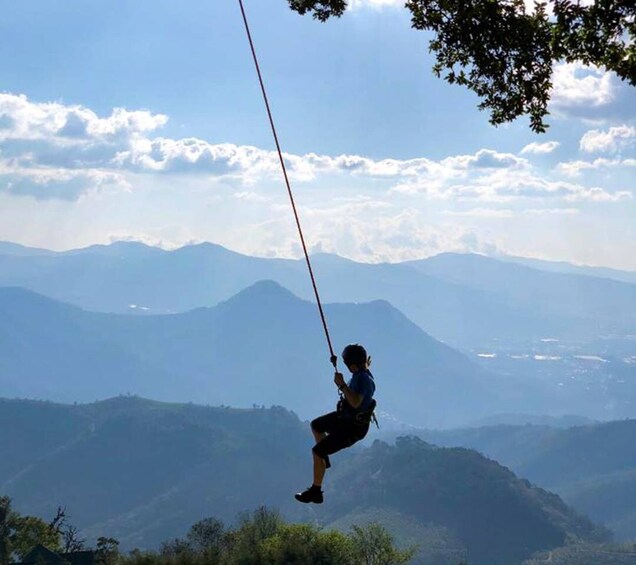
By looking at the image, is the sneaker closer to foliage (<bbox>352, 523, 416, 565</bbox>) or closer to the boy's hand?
the boy's hand

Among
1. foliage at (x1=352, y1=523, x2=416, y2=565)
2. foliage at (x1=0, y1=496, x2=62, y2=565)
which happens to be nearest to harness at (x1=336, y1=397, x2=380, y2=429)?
foliage at (x1=0, y1=496, x2=62, y2=565)

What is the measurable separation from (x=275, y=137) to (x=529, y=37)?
464cm

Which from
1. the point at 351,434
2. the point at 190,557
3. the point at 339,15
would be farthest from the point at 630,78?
the point at 190,557

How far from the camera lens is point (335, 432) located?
13594 millimetres

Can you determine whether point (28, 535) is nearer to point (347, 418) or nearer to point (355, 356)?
point (347, 418)

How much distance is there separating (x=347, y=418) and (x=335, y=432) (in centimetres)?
33

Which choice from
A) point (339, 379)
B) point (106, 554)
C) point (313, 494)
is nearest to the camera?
point (339, 379)

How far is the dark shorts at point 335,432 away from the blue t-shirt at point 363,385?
1.64 ft

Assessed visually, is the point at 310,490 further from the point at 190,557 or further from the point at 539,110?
the point at 190,557

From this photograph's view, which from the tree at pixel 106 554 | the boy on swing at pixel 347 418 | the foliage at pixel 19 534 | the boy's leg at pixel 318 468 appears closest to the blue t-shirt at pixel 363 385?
the boy on swing at pixel 347 418

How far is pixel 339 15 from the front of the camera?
15195 millimetres

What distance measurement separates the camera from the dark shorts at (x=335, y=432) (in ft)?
44.1

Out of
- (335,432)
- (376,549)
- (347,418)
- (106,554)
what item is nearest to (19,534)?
(106,554)

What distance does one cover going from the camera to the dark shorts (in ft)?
44.1
